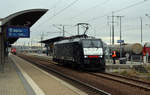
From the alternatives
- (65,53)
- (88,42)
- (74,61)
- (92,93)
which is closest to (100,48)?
(88,42)

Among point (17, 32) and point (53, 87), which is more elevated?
point (17, 32)

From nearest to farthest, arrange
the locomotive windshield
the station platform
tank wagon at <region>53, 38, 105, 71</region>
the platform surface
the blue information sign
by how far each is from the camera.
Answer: the station platform < the platform surface < tank wagon at <region>53, 38, 105, 71</region> < the locomotive windshield < the blue information sign

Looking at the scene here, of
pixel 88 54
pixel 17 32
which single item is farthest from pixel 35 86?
pixel 17 32

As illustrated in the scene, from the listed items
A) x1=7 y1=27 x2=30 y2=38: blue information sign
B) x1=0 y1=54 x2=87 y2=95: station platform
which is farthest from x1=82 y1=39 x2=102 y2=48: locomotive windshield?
x1=0 y1=54 x2=87 y2=95: station platform

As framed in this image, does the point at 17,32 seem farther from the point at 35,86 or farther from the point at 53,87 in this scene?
the point at 53,87

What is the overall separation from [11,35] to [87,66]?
735cm

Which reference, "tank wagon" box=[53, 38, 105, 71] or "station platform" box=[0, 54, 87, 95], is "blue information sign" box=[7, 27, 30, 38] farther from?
"station platform" box=[0, 54, 87, 95]

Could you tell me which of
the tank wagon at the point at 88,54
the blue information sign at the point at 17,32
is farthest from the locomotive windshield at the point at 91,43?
the blue information sign at the point at 17,32

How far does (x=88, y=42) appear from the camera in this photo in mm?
21766

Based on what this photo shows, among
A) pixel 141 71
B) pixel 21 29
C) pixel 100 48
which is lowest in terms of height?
pixel 141 71

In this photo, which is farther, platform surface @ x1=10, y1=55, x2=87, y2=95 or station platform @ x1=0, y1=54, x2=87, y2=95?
platform surface @ x1=10, y1=55, x2=87, y2=95

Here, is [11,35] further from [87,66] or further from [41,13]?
[87,66]

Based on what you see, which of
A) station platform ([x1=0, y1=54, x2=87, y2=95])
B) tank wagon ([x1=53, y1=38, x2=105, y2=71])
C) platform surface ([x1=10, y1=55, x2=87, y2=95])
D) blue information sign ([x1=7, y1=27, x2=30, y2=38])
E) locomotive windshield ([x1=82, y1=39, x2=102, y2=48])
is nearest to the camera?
station platform ([x1=0, y1=54, x2=87, y2=95])

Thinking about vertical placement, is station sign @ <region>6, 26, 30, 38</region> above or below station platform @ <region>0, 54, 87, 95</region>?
above
